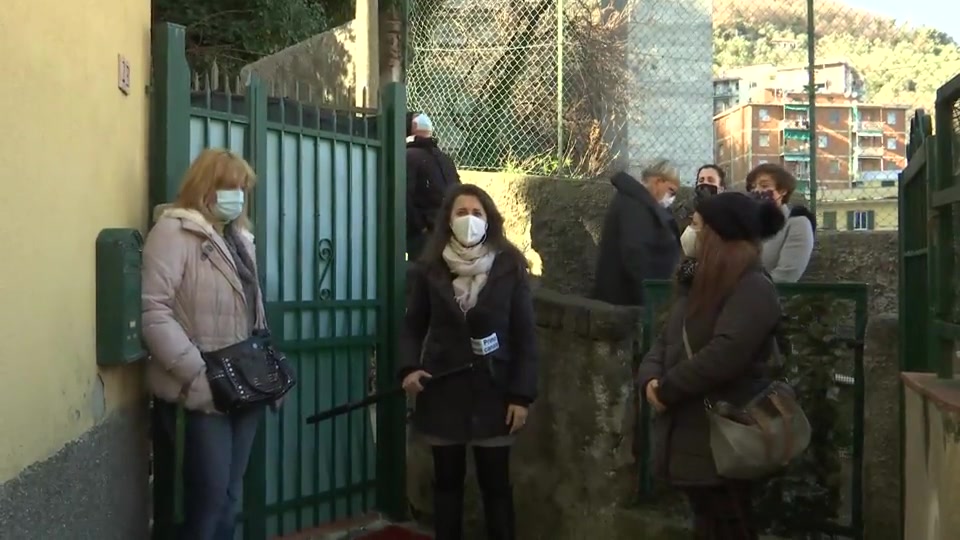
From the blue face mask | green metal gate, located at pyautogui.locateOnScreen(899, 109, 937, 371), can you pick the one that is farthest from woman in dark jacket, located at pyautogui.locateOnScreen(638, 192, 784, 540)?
the blue face mask

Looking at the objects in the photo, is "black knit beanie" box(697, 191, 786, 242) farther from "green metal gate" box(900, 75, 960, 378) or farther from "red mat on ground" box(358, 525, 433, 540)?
"red mat on ground" box(358, 525, 433, 540)

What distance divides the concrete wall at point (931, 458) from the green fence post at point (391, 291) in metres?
2.53

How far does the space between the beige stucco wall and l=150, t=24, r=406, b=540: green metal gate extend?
2.16 ft

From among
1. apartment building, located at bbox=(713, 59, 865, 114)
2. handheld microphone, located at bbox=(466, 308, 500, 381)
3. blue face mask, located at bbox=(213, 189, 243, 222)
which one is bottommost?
handheld microphone, located at bbox=(466, 308, 500, 381)

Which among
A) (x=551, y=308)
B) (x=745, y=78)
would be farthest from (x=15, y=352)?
(x=745, y=78)

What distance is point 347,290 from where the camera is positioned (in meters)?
5.36

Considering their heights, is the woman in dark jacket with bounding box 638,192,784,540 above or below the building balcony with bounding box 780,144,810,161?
below

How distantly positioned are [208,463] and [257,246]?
1.10 metres

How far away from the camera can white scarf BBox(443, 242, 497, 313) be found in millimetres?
4715

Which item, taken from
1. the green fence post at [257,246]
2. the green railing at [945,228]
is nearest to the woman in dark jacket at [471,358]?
the green fence post at [257,246]

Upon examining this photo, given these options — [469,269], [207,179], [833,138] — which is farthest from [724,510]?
[833,138]

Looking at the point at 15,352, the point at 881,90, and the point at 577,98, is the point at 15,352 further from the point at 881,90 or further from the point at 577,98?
the point at 881,90

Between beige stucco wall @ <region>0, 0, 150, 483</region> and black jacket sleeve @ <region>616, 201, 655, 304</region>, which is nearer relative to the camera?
beige stucco wall @ <region>0, 0, 150, 483</region>

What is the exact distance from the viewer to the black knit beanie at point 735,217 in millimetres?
3824
